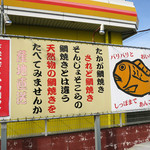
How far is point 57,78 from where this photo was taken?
5.96 meters

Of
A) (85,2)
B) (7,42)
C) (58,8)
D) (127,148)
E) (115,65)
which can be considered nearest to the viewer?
(7,42)

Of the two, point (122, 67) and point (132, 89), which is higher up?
point (122, 67)

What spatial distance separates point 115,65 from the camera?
6.93 meters

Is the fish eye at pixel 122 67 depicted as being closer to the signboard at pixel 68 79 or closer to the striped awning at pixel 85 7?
the signboard at pixel 68 79

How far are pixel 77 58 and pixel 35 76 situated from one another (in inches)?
73.0

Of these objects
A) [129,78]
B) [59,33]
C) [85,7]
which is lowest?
[129,78]

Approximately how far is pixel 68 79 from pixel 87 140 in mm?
3155

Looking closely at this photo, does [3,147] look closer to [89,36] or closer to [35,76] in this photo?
[35,76]

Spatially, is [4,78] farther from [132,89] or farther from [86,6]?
[86,6]

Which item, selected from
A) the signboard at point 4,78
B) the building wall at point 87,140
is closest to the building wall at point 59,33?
the signboard at point 4,78

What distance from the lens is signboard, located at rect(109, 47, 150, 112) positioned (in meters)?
6.84

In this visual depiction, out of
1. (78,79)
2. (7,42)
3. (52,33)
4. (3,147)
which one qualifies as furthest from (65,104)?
(52,33)

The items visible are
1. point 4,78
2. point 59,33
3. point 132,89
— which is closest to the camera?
point 4,78

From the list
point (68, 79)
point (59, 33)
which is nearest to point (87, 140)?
point (68, 79)
